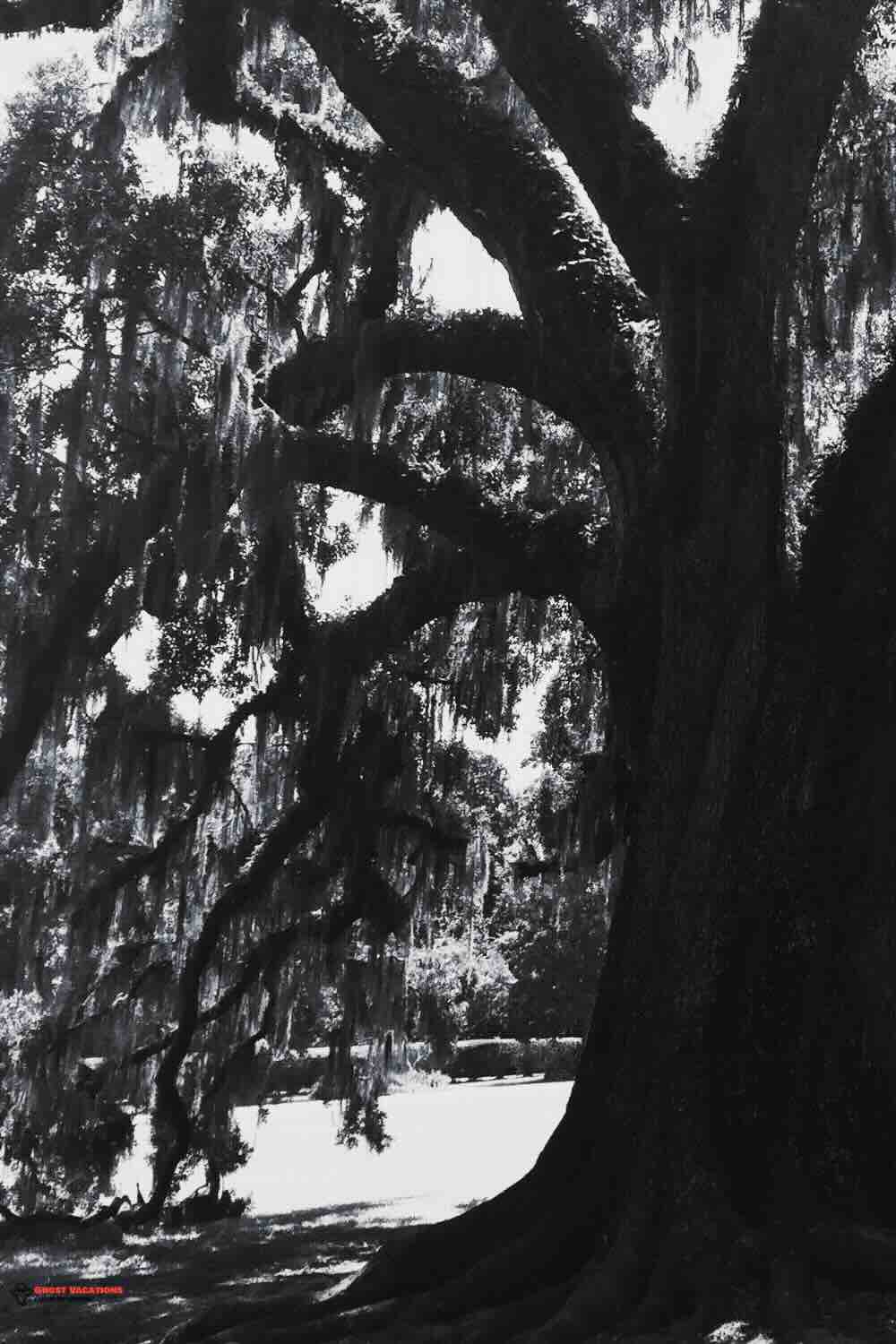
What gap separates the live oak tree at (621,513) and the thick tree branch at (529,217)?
2 cm

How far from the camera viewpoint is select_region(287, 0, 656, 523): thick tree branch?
6.20 m

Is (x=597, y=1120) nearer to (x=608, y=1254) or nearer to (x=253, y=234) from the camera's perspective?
(x=608, y=1254)

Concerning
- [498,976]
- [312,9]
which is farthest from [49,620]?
[498,976]

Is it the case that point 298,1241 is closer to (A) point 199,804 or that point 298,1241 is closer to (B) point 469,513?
(A) point 199,804

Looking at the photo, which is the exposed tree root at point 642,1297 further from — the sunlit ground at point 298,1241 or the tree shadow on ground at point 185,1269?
the tree shadow on ground at point 185,1269

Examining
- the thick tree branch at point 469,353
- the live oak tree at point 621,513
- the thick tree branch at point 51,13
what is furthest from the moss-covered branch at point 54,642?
the thick tree branch at point 51,13

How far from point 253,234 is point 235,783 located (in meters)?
4.60

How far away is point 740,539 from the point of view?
5738 mm

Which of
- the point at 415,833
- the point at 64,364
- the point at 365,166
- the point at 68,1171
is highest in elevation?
the point at 365,166

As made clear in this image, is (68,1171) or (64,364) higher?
(64,364)

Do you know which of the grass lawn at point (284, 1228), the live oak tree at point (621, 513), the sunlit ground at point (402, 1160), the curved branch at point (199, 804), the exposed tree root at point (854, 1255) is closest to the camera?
the exposed tree root at point (854, 1255)

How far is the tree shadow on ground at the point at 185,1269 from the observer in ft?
20.4

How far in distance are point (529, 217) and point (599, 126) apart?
1.68ft

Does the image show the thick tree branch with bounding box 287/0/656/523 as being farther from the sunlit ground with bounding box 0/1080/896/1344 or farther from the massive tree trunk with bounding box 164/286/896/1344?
the sunlit ground with bounding box 0/1080/896/1344
